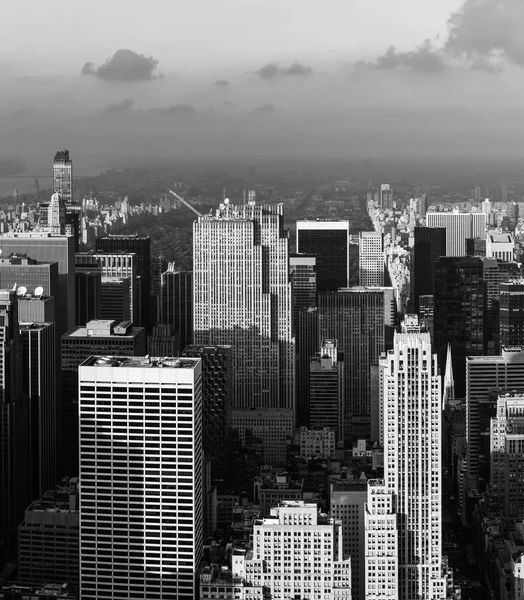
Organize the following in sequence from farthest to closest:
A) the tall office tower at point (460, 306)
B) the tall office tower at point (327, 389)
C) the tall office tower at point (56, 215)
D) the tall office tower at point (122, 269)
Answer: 1. the tall office tower at point (122, 269)
2. the tall office tower at point (460, 306)
3. the tall office tower at point (56, 215)
4. the tall office tower at point (327, 389)

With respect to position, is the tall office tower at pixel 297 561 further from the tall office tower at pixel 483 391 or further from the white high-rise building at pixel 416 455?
the tall office tower at pixel 483 391

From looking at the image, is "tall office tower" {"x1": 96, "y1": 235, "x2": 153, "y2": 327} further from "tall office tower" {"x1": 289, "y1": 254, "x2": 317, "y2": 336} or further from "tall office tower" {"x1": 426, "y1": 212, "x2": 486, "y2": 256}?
"tall office tower" {"x1": 426, "y1": 212, "x2": 486, "y2": 256}

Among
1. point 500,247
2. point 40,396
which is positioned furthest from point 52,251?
point 500,247

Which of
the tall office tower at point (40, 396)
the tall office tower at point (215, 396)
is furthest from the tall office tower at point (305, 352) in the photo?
Result: the tall office tower at point (40, 396)

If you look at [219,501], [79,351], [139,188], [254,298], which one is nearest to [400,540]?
[219,501]

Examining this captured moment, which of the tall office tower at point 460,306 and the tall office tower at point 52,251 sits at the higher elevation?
the tall office tower at point 52,251

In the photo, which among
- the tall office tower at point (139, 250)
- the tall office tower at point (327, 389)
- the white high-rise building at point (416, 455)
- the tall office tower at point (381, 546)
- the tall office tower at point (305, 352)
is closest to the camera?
the tall office tower at point (381, 546)

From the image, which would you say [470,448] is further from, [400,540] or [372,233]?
[372,233]

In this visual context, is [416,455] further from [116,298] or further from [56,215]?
[56,215]
